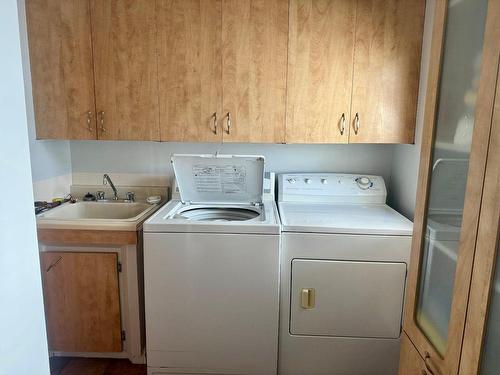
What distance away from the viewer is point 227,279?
1.80m

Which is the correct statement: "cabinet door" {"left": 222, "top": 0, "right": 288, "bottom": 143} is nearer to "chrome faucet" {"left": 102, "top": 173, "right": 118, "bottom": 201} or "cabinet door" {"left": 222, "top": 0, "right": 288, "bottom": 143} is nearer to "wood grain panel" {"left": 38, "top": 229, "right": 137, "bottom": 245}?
"wood grain panel" {"left": 38, "top": 229, "right": 137, "bottom": 245}

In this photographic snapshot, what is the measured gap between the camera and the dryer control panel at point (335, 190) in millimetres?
2295

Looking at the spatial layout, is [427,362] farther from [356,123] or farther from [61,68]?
[61,68]

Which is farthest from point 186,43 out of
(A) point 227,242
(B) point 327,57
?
(A) point 227,242

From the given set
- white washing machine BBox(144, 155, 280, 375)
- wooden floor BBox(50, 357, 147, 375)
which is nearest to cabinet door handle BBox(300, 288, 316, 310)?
white washing machine BBox(144, 155, 280, 375)

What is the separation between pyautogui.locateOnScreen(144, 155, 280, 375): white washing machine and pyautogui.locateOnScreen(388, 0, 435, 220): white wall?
0.92 m

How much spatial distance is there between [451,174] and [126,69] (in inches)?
71.3

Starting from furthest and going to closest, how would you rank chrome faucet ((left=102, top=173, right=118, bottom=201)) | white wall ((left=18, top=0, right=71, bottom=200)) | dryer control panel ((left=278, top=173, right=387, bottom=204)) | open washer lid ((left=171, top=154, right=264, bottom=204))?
chrome faucet ((left=102, top=173, right=118, bottom=201)) → dryer control panel ((left=278, top=173, right=387, bottom=204)) → open washer lid ((left=171, top=154, right=264, bottom=204)) → white wall ((left=18, top=0, right=71, bottom=200))

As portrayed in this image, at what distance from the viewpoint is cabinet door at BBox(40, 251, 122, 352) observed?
1.96 meters

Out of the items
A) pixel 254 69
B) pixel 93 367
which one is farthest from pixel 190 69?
pixel 93 367

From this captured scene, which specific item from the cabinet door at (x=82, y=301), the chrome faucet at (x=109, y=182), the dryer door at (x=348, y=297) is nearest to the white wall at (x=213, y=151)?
the chrome faucet at (x=109, y=182)

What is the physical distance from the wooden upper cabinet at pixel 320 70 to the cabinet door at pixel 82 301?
1374mm

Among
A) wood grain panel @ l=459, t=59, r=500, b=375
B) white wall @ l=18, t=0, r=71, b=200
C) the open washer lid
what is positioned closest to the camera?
wood grain panel @ l=459, t=59, r=500, b=375

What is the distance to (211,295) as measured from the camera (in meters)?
1.82
